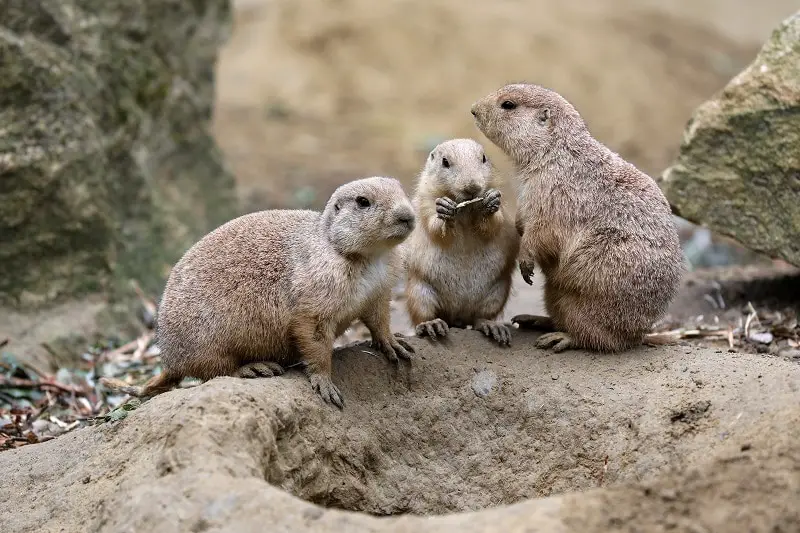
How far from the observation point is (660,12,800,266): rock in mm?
7586

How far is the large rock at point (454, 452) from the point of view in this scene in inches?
160

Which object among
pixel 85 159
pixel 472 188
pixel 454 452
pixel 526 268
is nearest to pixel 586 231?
pixel 526 268

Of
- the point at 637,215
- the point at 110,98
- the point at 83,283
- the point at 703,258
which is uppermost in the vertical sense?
the point at 110,98

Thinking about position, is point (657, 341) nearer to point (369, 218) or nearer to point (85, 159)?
Result: point (369, 218)

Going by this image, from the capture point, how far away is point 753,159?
777 centimetres

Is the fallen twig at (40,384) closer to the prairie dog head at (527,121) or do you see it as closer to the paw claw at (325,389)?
the paw claw at (325,389)

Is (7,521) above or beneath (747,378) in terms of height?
beneath

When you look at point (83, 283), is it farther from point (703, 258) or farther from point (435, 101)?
point (435, 101)

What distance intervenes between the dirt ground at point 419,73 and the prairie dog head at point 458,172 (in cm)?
1085

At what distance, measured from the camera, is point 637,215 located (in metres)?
6.39

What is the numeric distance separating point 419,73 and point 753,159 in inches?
487

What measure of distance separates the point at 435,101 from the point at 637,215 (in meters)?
13.1

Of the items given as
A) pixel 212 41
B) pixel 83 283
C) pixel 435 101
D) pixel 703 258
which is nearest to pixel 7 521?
pixel 83 283

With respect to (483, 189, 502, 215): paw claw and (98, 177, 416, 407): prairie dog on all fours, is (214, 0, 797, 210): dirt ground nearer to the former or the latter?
(483, 189, 502, 215): paw claw
